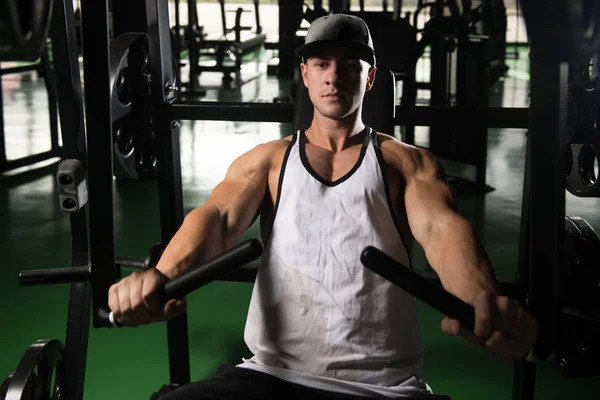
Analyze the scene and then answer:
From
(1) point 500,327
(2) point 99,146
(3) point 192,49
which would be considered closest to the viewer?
A: (1) point 500,327

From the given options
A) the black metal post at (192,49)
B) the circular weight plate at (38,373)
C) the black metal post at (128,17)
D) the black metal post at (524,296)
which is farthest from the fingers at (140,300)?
the black metal post at (192,49)

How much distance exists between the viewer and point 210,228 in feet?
→ 4.60

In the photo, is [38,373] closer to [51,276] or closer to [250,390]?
[51,276]

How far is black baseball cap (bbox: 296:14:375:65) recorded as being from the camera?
137cm

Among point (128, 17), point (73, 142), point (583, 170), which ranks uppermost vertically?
point (128, 17)

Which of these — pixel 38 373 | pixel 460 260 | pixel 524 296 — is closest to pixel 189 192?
pixel 38 373

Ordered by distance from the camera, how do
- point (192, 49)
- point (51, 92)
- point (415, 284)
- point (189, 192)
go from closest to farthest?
point (415, 284) < point (189, 192) < point (51, 92) < point (192, 49)

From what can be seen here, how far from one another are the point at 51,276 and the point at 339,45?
0.68m

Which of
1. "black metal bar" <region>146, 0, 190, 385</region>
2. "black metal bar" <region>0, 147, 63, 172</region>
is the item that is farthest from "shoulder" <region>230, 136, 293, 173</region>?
"black metal bar" <region>0, 147, 63, 172</region>

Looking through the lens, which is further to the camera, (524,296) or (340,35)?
(524,296)

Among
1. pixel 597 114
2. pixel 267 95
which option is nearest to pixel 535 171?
pixel 597 114

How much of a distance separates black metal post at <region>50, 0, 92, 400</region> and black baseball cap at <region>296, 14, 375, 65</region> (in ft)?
2.13

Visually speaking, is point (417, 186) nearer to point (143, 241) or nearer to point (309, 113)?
point (309, 113)

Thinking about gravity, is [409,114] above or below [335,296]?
above
